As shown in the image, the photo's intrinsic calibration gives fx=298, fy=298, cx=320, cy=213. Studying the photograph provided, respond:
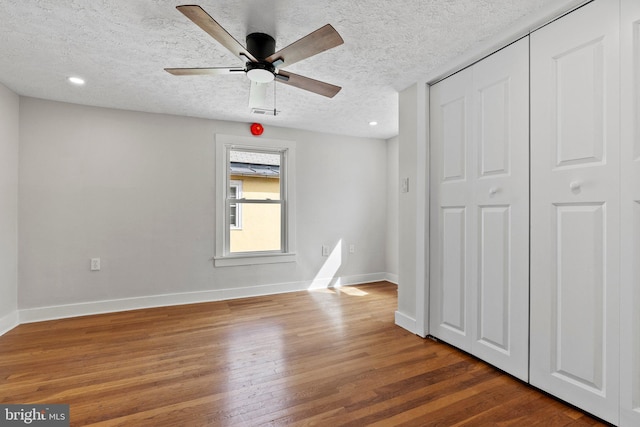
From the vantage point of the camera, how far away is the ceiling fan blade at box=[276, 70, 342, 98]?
6.71ft

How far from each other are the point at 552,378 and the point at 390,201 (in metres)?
3.30

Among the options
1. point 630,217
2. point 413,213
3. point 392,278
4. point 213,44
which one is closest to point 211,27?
point 213,44

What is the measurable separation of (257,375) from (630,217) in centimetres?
229

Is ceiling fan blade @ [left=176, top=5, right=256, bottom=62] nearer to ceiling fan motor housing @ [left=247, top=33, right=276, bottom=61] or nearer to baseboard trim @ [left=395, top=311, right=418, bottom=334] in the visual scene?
ceiling fan motor housing @ [left=247, top=33, right=276, bottom=61]

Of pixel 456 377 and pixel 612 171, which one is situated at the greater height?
pixel 612 171

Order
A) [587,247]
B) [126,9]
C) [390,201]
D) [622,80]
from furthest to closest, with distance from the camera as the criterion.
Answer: [390,201]
[126,9]
[587,247]
[622,80]

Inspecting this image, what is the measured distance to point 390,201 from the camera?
483 centimetres

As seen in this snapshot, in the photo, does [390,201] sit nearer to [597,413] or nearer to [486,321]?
[486,321]

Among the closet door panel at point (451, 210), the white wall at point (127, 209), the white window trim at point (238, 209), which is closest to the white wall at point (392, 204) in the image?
the white wall at point (127, 209)

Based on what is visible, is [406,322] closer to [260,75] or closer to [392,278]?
[392,278]

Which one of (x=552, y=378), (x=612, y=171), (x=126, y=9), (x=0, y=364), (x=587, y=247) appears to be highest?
(x=126, y=9)

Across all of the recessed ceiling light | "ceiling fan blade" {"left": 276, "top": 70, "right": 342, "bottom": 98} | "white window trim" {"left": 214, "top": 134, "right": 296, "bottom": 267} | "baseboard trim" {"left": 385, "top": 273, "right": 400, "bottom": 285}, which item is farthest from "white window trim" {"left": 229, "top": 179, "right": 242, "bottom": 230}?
"baseboard trim" {"left": 385, "top": 273, "right": 400, "bottom": 285}

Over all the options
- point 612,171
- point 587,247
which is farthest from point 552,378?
point 612,171

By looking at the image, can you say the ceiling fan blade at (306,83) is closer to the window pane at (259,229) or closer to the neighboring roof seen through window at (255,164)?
the neighboring roof seen through window at (255,164)
